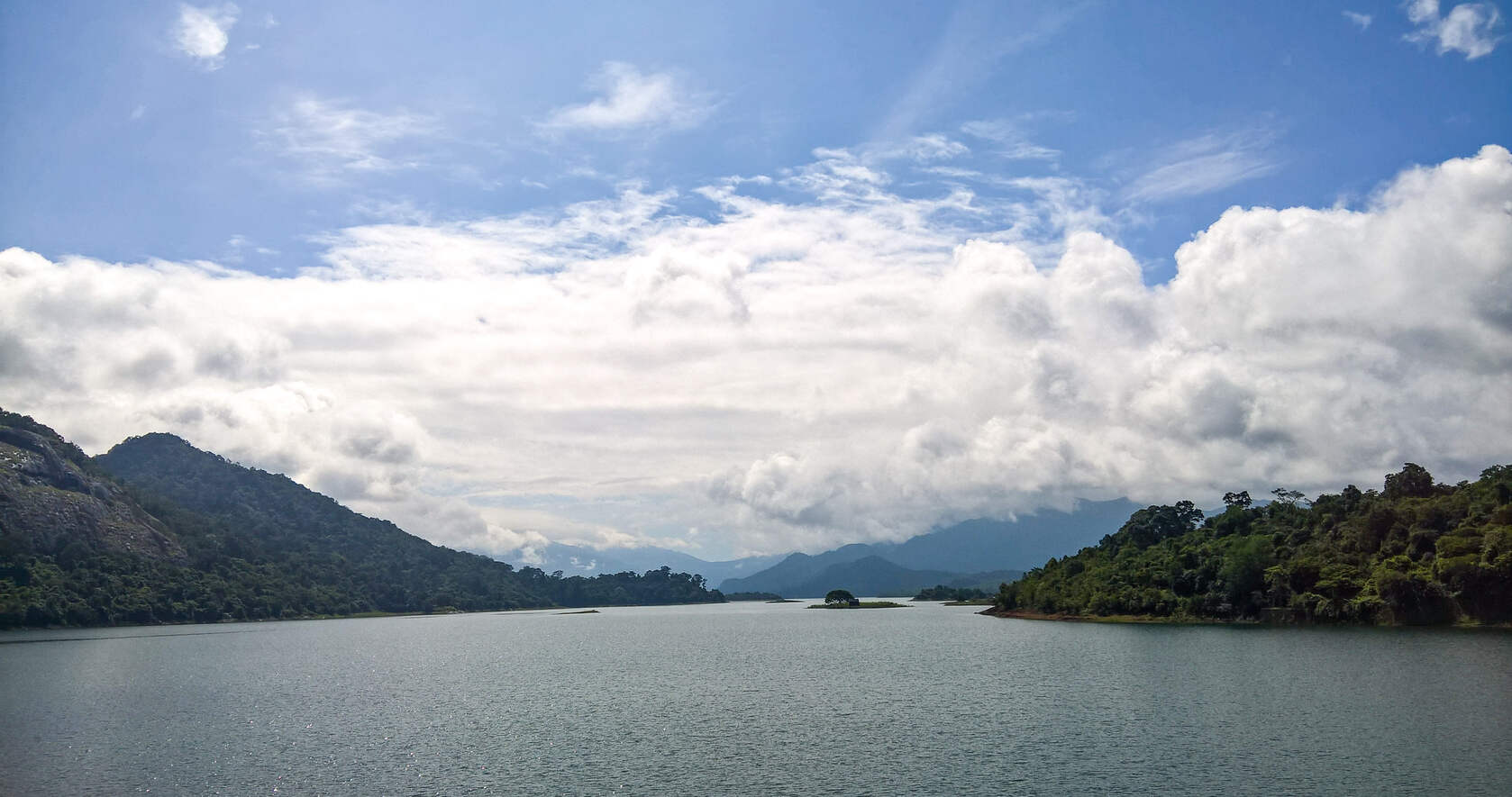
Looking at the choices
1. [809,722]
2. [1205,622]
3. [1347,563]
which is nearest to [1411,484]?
[1347,563]

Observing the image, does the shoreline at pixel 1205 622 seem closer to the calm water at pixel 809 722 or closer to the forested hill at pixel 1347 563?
the forested hill at pixel 1347 563

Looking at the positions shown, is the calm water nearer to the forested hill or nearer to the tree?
the forested hill

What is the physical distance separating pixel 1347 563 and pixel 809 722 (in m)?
121

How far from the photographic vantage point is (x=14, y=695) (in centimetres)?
8700

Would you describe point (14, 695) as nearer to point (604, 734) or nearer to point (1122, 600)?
point (604, 734)

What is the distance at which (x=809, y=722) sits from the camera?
65250 mm

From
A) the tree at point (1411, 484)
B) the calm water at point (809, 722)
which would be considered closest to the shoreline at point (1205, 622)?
the calm water at point (809, 722)

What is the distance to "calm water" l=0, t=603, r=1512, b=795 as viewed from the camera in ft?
157

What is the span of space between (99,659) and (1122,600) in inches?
6728

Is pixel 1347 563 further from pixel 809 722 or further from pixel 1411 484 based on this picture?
pixel 809 722

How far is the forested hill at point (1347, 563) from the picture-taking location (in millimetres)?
125000

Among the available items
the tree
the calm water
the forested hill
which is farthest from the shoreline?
the tree

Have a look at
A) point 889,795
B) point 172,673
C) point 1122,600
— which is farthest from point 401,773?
point 1122,600

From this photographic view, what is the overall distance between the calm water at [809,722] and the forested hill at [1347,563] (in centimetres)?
1385
